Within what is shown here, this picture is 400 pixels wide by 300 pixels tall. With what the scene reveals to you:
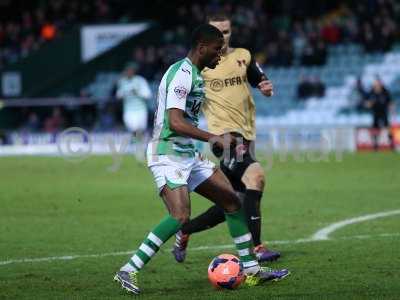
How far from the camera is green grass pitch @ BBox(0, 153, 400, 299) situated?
8.40 m

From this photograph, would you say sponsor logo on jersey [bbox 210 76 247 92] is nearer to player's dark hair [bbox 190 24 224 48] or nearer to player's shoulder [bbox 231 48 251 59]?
player's shoulder [bbox 231 48 251 59]

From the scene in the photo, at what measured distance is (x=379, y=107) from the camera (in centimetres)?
2831

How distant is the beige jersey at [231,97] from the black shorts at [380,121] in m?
18.3

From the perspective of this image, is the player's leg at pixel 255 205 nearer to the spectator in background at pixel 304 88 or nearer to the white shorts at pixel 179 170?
the white shorts at pixel 179 170

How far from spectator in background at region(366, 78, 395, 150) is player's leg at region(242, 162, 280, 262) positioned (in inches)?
721

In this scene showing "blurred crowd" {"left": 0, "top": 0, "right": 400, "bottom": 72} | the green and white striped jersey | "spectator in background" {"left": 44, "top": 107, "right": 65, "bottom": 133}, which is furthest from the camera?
"spectator in background" {"left": 44, "top": 107, "right": 65, "bottom": 133}

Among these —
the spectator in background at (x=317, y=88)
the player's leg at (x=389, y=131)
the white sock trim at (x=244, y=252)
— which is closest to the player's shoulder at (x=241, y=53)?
the white sock trim at (x=244, y=252)

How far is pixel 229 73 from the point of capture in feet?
35.0

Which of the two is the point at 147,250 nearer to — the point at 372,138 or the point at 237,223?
the point at 237,223

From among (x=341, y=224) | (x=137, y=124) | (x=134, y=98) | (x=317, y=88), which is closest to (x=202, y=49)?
(x=341, y=224)

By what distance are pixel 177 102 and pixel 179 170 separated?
1.82 ft

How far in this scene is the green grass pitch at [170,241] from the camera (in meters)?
8.40

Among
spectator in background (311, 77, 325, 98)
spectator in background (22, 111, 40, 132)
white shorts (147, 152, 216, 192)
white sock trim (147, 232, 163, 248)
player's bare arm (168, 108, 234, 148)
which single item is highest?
player's bare arm (168, 108, 234, 148)

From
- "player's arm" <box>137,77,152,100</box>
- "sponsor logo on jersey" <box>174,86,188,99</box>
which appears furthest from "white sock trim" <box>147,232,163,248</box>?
"player's arm" <box>137,77,152,100</box>
